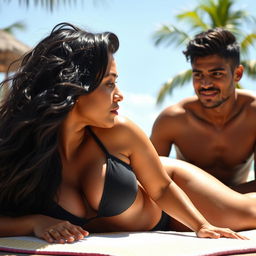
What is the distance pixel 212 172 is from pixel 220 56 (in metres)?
0.91

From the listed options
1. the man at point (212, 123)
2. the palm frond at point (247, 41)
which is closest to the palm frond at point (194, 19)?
the palm frond at point (247, 41)

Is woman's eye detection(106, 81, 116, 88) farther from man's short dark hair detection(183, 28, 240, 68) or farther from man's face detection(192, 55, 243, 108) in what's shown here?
man's short dark hair detection(183, 28, 240, 68)

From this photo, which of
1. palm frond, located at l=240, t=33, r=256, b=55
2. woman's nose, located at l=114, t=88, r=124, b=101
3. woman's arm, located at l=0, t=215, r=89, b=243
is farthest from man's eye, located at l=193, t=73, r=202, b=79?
palm frond, located at l=240, t=33, r=256, b=55

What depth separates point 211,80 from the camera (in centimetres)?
391

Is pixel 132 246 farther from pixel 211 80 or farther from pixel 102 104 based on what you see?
pixel 211 80

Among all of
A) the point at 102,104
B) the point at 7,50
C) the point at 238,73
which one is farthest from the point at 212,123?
the point at 7,50

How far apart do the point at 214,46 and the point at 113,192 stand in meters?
2.06

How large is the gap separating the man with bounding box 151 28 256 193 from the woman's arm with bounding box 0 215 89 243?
1871mm

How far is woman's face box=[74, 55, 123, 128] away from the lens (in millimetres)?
2258

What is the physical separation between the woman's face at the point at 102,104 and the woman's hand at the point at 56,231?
1.55 feet

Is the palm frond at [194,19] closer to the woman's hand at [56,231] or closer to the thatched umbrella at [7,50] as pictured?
the thatched umbrella at [7,50]

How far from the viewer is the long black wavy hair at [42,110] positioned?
7.32 ft

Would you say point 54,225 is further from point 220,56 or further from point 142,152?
point 220,56

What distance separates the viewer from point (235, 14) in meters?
21.6
